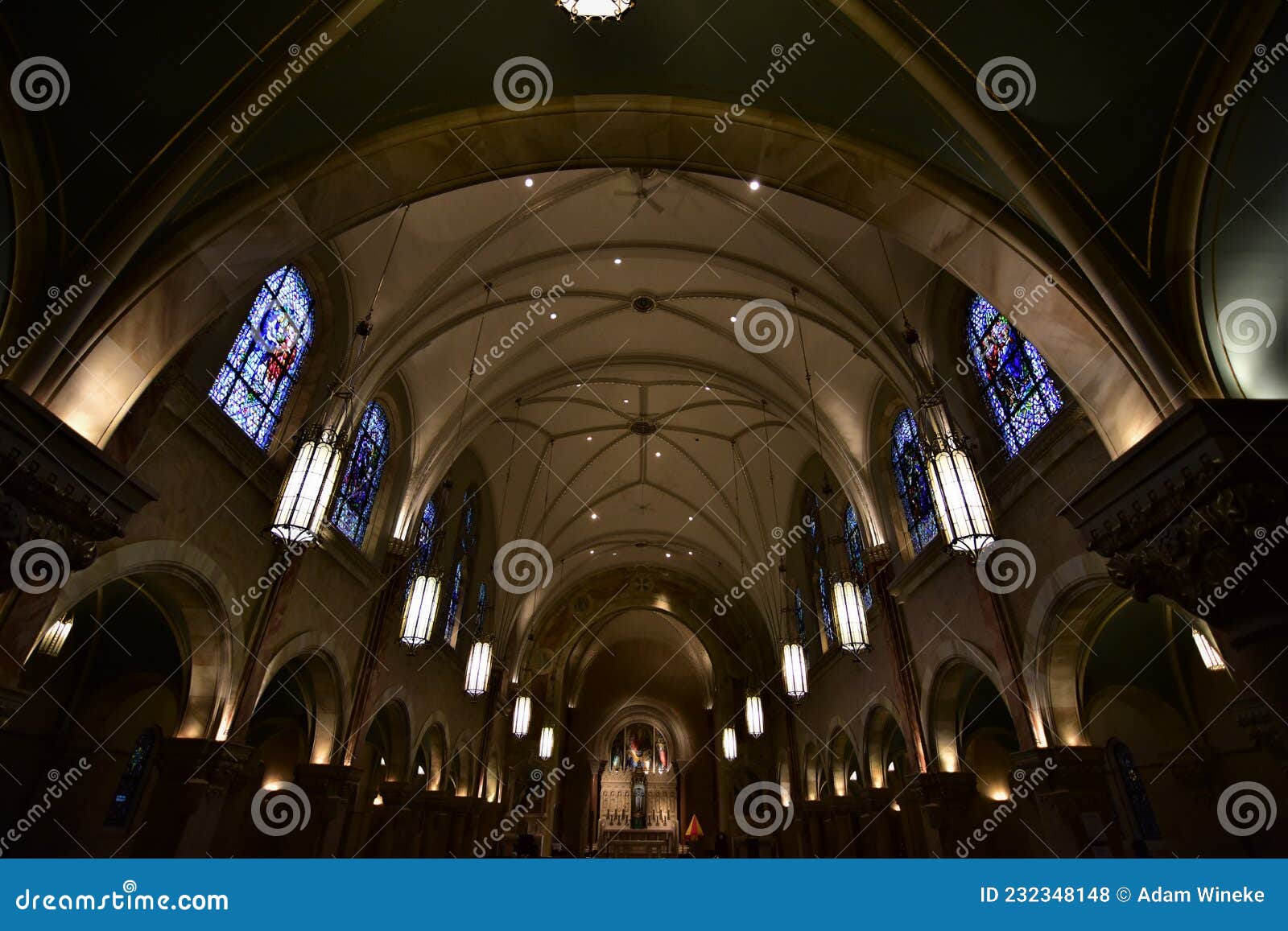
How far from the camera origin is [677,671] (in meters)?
31.3

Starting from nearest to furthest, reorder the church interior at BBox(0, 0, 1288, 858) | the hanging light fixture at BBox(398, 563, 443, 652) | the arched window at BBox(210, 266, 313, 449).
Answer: the church interior at BBox(0, 0, 1288, 858)
the arched window at BBox(210, 266, 313, 449)
the hanging light fixture at BBox(398, 563, 443, 652)

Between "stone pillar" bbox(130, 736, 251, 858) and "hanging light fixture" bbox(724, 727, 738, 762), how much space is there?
687 inches

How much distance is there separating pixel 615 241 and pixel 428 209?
11.0 ft

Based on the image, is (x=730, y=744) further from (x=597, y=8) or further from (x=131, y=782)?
(x=597, y=8)

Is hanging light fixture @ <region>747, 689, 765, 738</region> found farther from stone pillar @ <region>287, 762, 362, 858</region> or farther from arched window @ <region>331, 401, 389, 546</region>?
arched window @ <region>331, 401, 389, 546</region>

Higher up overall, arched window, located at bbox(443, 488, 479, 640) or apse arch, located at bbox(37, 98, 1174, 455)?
arched window, located at bbox(443, 488, 479, 640)

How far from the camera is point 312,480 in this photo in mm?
6734

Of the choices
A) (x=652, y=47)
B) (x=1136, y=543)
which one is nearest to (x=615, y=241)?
(x=652, y=47)

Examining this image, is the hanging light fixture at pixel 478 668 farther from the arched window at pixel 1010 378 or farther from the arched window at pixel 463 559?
the arched window at pixel 1010 378

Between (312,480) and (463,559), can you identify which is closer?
(312,480)

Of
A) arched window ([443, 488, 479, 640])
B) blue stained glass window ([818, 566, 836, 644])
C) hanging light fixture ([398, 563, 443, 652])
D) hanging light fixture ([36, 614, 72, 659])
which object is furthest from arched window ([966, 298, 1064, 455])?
hanging light fixture ([36, 614, 72, 659])

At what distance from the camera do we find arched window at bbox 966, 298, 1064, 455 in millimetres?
8477

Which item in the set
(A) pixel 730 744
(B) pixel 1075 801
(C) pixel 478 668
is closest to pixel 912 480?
(B) pixel 1075 801

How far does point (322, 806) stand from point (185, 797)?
3.05m
